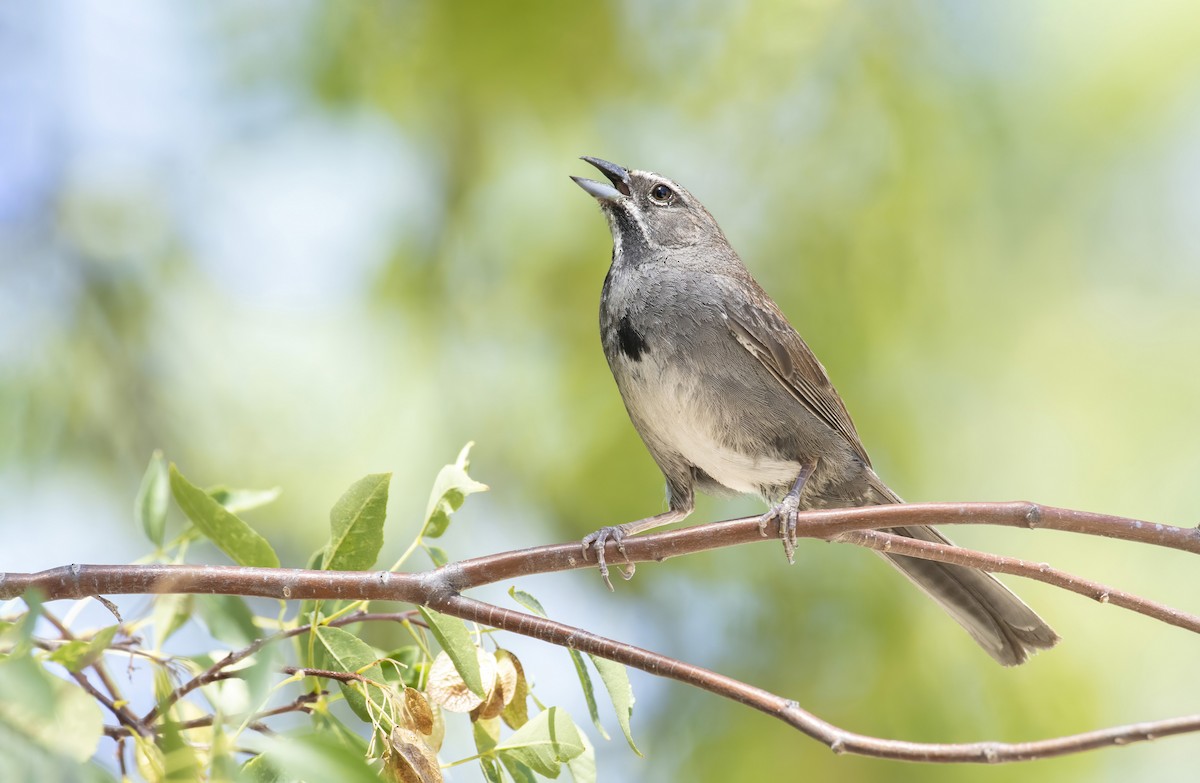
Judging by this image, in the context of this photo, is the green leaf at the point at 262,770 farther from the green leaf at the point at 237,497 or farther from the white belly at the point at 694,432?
the white belly at the point at 694,432

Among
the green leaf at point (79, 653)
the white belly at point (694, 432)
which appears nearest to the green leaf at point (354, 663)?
the green leaf at point (79, 653)

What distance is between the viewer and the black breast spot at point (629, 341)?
3771mm

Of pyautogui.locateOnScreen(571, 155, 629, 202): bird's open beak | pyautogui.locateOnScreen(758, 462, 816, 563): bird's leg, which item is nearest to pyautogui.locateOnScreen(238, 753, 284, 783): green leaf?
pyautogui.locateOnScreen(758, 462, 816, 563): bird's leg

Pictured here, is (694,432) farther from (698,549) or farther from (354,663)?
(354,663)

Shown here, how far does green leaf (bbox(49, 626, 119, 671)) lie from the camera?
1855 mm

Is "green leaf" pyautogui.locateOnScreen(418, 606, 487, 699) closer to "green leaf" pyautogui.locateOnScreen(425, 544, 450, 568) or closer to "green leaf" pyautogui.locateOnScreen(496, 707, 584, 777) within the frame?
"green leaf" pyautogui.locateOnScreen(496, 707, 584, 777)

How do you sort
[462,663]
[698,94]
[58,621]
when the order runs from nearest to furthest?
[462,663] < [58,621] < [698,94]

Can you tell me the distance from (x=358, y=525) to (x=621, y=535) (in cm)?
109

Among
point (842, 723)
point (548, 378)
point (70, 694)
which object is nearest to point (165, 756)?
point (70, 694)

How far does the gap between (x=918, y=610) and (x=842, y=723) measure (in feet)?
1.95

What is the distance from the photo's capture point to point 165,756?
5.14ft

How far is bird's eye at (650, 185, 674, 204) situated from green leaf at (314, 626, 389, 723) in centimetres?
260

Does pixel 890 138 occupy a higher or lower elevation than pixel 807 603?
higher

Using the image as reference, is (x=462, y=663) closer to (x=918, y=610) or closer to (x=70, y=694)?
(x=70, y=694)
